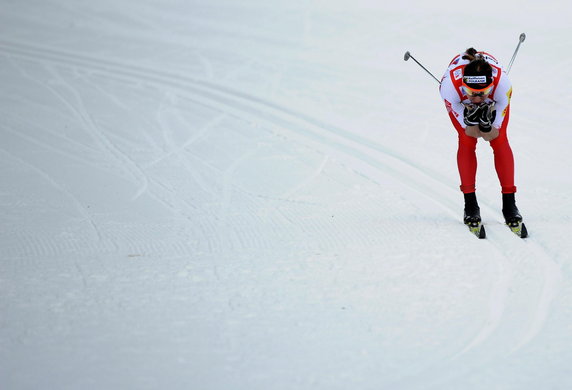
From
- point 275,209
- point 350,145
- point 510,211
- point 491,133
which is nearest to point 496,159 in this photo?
point 491,133

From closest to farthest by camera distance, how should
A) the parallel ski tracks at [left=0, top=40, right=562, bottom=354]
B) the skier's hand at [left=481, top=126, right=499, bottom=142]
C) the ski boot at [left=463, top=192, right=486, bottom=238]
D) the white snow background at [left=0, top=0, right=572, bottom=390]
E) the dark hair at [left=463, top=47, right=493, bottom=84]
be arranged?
the white snow background at [left=0, top=0, right=572, bottom=390]
the parallel ski tracks at [left=0, top=40, right=562, bottom=354]
the dark hair at [left=463, top=47, right=493, bottom=84]
the skier's hand at [left=481, top=126, right=499, bottom=142]
the ski boot at [left=463, top=192, right=486, bottom=238]

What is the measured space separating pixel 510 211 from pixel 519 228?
0.47 ft

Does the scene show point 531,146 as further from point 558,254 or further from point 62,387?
point 62,387

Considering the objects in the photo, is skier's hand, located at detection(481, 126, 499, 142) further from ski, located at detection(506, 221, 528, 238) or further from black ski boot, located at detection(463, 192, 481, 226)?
ski, located at detection(506, 221, 528, 238)

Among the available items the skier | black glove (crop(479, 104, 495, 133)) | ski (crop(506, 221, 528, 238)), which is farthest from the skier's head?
ski (crop(506, 221, 528, 238))

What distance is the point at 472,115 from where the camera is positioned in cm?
543

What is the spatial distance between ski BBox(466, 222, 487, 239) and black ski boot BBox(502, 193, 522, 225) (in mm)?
193

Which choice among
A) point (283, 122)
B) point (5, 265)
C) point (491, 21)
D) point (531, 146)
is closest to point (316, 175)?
point (283, 122)

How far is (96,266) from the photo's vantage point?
16.9 feet

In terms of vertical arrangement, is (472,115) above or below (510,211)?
above

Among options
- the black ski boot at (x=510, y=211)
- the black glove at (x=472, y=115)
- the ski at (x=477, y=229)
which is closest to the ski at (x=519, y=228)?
the black ski boot at (x=510, y=211)

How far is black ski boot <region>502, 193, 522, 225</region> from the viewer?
18.5 feet

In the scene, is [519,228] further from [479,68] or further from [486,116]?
[479,68]

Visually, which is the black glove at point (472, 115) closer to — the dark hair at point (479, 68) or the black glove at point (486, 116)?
the black glove at point (486, 116)
